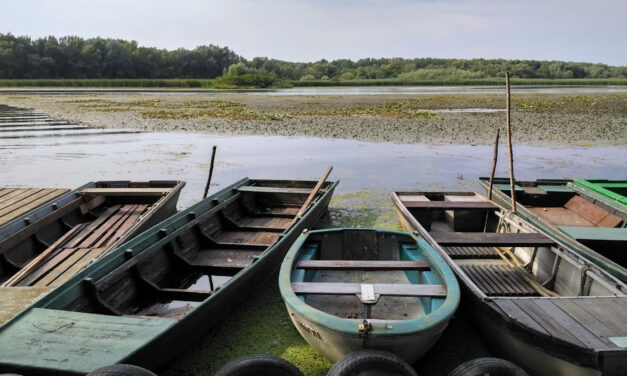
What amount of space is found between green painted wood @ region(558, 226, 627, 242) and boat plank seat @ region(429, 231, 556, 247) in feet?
2.12

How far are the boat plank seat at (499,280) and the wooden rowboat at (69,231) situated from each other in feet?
15.5

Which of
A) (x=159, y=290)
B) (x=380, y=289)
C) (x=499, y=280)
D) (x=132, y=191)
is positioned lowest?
(x=499, y=280)

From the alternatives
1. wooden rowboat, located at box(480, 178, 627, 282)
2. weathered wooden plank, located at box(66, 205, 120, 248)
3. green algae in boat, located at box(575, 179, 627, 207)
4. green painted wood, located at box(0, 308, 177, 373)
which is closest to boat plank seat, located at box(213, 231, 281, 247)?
weathered wooden plank, located at box(66, 205, 120, 248)

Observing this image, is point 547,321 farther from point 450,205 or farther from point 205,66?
point 205,66

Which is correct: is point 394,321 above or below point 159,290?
above

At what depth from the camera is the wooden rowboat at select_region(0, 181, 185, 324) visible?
466 centimetres

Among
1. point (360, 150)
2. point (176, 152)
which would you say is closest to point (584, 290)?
point (360, 150)

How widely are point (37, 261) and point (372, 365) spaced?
467 cm

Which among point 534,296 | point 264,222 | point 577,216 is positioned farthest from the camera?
point 264,222

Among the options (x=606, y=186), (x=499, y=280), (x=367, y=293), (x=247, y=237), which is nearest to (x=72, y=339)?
(x=367, y=293)

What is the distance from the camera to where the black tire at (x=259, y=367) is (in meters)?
2.79

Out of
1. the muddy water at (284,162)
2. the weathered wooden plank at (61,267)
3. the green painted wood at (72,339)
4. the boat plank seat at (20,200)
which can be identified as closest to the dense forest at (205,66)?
the muddy water at (284,162)

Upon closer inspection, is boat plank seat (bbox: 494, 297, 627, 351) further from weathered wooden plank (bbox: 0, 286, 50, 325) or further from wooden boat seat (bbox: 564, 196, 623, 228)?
weathered wooden plank (bbox: 0, 286, 50, 325)

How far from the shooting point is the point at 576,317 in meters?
3.15
